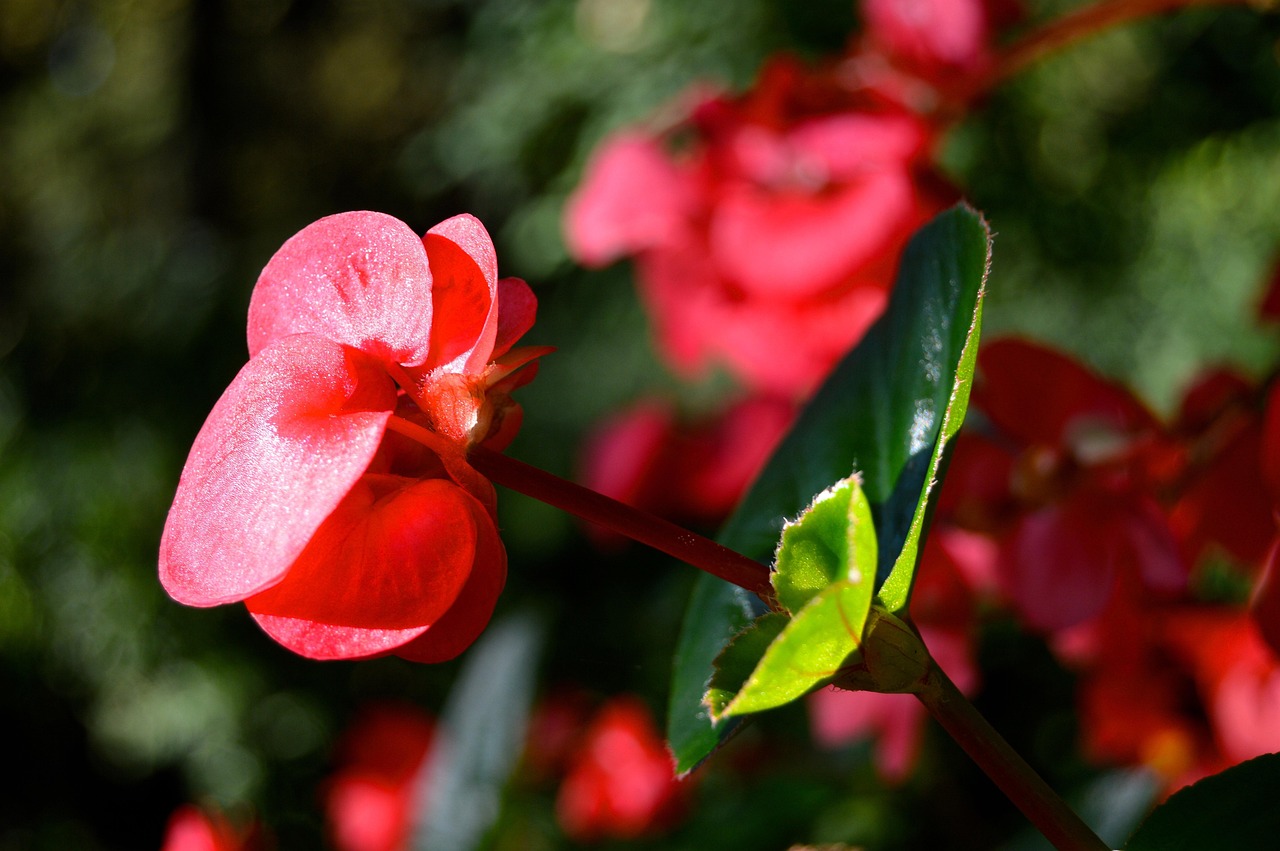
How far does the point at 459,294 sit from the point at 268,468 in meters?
0.04

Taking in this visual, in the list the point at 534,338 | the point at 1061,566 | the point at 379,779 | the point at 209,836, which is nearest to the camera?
the point at 1061,566

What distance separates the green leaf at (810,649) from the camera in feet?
0.49

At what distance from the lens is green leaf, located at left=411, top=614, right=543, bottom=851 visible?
575 millimetres

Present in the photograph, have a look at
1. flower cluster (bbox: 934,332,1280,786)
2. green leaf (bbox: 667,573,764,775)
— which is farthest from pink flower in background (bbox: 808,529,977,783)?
green leaf (bbox: 667,573,764,775)

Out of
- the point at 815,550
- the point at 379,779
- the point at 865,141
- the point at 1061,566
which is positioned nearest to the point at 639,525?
the point at 815,550

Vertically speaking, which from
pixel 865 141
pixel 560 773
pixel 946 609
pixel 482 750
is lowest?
pixel 560 773

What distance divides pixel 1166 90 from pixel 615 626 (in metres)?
0.60

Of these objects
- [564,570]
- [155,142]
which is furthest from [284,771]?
[155,142]

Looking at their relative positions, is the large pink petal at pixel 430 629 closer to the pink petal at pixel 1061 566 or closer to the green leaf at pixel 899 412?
the green leaf at pixel 899 412

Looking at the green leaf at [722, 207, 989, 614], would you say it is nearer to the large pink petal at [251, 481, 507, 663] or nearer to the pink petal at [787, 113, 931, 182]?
the large pink petal at [251, 481, 507, 663]

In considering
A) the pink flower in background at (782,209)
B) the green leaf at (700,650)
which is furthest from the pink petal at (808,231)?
the green leaf at (700,650)

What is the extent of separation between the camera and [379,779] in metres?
0.76

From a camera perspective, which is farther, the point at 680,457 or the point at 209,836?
the point at 680,457

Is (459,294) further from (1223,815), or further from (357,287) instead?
(1223,815)
